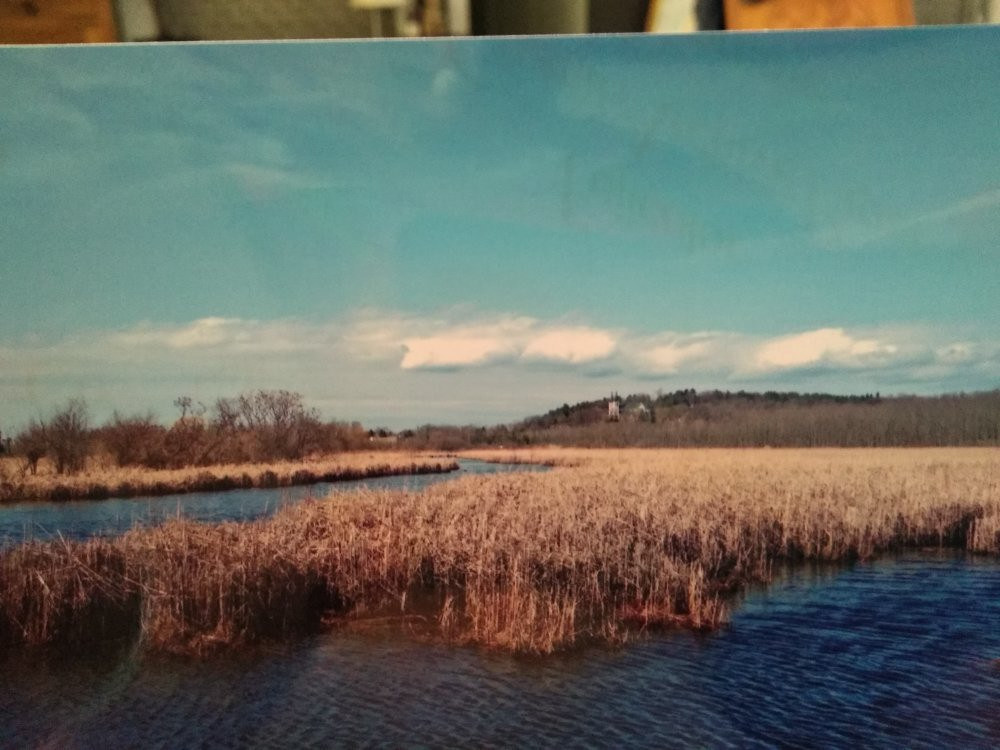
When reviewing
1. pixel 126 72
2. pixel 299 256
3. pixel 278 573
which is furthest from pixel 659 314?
pixel 126 72

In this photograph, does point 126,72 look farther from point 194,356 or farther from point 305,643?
point 305,643

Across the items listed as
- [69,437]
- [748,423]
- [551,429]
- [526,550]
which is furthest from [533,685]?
[69,437]

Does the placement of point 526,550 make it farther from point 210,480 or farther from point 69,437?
point 69,437

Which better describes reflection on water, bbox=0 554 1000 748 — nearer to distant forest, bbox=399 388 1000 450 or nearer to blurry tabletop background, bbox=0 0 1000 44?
distant forest, bbox=399 388 1000 450

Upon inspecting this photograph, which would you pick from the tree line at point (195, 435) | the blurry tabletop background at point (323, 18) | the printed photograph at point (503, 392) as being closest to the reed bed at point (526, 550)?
the printed photograph at point (503, 392)

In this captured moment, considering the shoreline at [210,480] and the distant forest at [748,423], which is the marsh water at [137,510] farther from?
the distant forest at [748,423]

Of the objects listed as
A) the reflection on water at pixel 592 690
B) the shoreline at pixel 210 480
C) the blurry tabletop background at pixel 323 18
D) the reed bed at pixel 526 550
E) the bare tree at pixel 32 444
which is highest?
the blurry tabletop background at pixel 323 18
